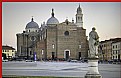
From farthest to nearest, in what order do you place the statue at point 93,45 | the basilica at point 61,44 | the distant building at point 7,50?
the basilica at point 61,44 → the distant building at point 7,50 → the statue at point 93,45

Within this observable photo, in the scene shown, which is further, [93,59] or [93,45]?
[93,45]

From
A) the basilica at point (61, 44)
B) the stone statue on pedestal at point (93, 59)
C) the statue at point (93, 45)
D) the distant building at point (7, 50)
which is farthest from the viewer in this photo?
the basilica at point (61, 44)

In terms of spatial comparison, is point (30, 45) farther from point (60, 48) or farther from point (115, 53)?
point (115, 53)

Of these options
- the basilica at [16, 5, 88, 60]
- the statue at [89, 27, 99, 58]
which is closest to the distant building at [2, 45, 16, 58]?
the statue at [89, 27, 99, 58]

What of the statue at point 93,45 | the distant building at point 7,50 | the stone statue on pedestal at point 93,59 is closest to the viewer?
the stone statue on pedestal at point 93,59

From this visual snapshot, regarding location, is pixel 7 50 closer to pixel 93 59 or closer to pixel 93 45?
pixel 93 45

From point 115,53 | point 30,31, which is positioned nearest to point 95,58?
point 115,53

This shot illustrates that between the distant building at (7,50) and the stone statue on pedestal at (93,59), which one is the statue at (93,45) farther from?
the distant building at (7,50)

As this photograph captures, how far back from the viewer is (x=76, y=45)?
3703 centimetres

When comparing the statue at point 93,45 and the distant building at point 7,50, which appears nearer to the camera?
the statue at point 93,45

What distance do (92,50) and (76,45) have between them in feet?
98.4

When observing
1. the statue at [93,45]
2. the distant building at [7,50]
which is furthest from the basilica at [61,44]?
the statue at [93,45]

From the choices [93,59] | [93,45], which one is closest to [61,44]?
[93,45]

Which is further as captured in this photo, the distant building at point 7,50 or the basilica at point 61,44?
the basilica at point 61,44
